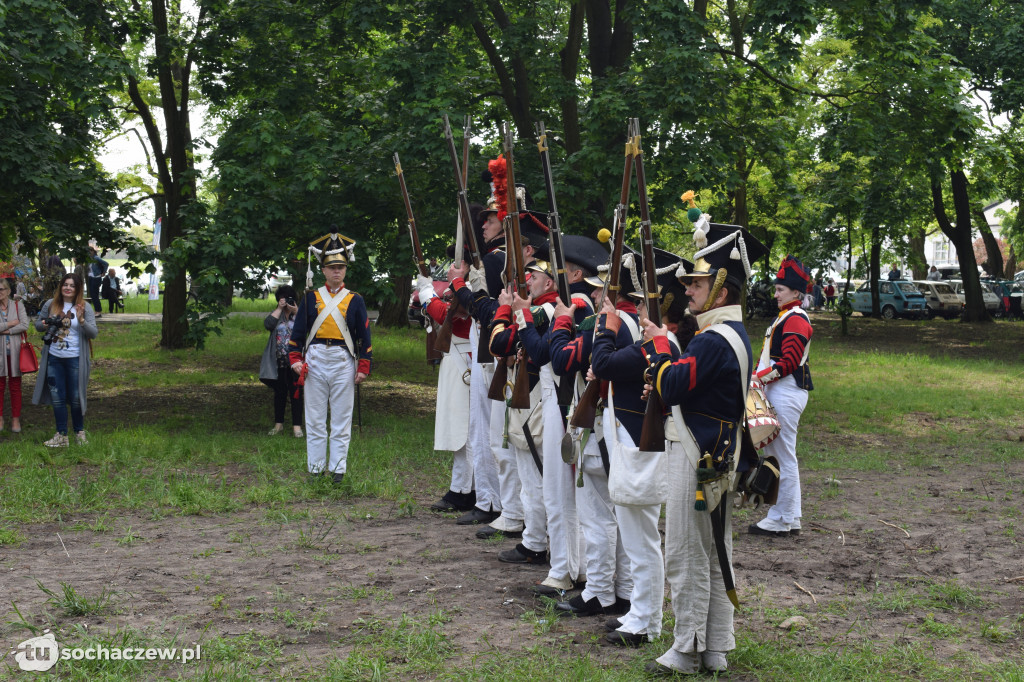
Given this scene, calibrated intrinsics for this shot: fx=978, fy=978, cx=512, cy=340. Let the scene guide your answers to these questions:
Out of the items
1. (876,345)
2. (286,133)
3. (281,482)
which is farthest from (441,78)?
(876,345)

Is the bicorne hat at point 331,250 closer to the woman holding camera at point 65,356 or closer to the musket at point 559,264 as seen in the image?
the woman holding camera at point 65,356

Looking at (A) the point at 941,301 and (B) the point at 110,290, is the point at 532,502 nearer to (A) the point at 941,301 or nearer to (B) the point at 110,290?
(B) the point at 110,290

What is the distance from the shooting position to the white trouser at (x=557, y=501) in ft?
20.5

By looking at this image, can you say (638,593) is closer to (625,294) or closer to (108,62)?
(625,294)

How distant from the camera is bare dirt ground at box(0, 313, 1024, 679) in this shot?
17.9 feet

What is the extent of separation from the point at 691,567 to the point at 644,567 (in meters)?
0.51

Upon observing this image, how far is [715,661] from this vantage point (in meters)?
4.94

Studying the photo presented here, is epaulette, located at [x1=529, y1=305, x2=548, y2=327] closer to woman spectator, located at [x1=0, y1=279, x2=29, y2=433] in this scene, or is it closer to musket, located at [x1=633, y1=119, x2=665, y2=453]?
musket, located at [x1=633, y1=119, x2=665, y2=453]

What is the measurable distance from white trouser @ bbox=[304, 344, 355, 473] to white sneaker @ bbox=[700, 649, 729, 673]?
5.10 meters

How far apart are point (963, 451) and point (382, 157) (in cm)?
810

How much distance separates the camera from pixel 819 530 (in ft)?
26.7

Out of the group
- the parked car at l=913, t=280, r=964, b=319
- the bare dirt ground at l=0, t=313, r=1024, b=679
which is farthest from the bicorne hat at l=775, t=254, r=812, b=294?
the parked car at l=913, t=280, r=964, b=319

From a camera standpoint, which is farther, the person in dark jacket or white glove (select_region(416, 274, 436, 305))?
the person in dark jacket

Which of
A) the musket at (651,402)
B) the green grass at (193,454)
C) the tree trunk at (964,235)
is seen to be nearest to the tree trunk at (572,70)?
the green grass at (193,454)
